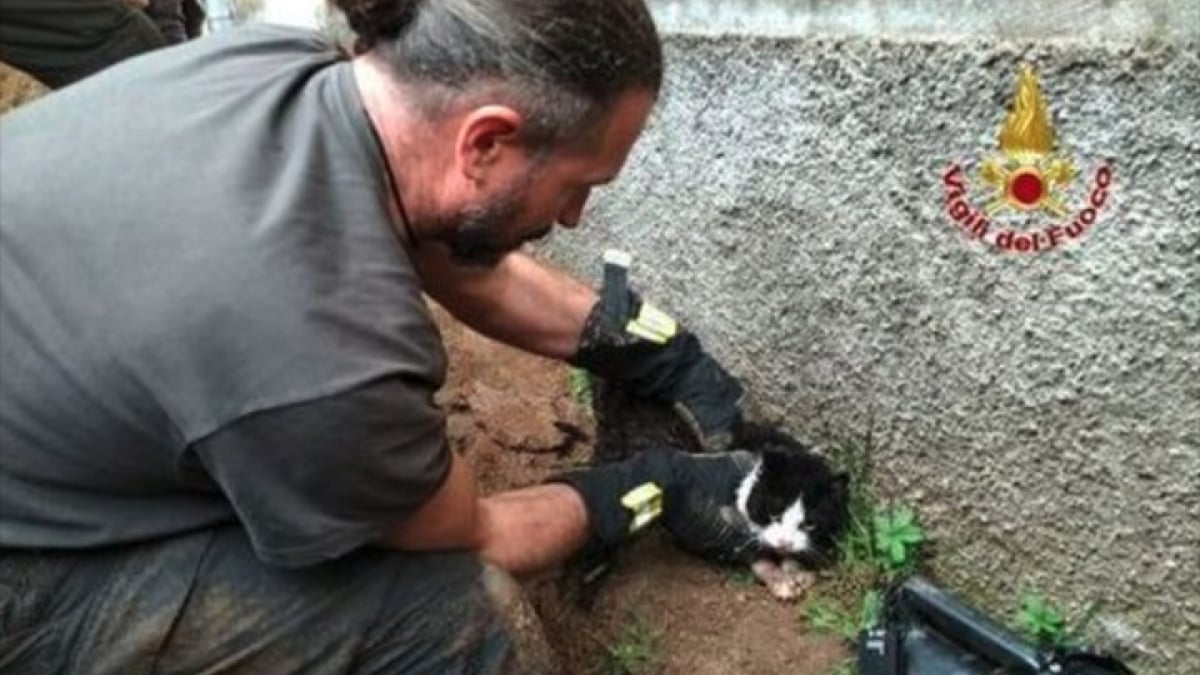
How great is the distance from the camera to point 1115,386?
185cm

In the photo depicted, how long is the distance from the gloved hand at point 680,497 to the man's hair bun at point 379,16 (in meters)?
0.85

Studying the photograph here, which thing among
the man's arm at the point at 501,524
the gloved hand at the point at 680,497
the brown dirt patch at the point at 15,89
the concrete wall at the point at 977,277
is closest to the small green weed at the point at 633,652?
the gloved hand at the point at 680,497

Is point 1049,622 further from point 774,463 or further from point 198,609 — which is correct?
point 198,609

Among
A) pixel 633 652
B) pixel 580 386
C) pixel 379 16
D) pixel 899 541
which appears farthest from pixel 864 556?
pixel 379 16

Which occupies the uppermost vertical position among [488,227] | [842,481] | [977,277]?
[977,277]

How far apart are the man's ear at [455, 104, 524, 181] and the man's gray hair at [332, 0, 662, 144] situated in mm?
18

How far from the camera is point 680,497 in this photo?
2.26 m

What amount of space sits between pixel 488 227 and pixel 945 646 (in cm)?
98

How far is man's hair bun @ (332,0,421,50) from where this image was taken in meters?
1.69

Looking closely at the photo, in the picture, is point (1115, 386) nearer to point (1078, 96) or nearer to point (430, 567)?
point (1078, 96)

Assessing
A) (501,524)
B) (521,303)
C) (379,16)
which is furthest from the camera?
(521,303)

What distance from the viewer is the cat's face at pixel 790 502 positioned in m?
2.30

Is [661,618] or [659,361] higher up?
[659,361]

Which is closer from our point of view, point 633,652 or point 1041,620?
point 1041,620
